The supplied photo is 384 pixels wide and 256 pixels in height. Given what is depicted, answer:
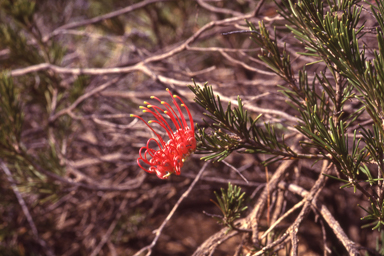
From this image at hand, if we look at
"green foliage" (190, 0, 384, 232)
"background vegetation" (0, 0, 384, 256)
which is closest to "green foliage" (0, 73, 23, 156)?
"background vegetation" (0, 0, 384, 256)

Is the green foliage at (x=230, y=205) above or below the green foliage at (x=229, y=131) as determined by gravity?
below

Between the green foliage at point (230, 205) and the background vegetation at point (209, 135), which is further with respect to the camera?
the green foliage at point (230, 205)

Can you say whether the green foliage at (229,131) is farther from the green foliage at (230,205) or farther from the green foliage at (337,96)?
the green foliage at (230,205)

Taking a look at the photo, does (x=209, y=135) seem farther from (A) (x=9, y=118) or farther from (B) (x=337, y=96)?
(A) (x=9, y=118)

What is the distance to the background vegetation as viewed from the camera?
2.04 ft

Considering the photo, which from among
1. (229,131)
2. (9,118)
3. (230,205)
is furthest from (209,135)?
(9,118)

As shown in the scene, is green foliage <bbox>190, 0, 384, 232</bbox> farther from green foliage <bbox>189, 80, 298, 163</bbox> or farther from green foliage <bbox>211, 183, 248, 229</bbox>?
green foliage <bbox>211, 183, 248, 229</bbox>

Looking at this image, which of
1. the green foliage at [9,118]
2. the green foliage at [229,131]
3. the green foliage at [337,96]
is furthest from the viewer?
the green foliage at [9,118]

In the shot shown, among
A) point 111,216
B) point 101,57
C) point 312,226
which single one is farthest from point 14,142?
point 101,57

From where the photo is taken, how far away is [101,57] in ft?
10.8

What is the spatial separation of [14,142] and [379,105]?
135cm

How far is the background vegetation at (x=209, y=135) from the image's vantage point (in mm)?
622

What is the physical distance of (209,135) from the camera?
67cm

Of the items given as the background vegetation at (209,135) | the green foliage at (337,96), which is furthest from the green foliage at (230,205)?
the green foliage at (337,96)
